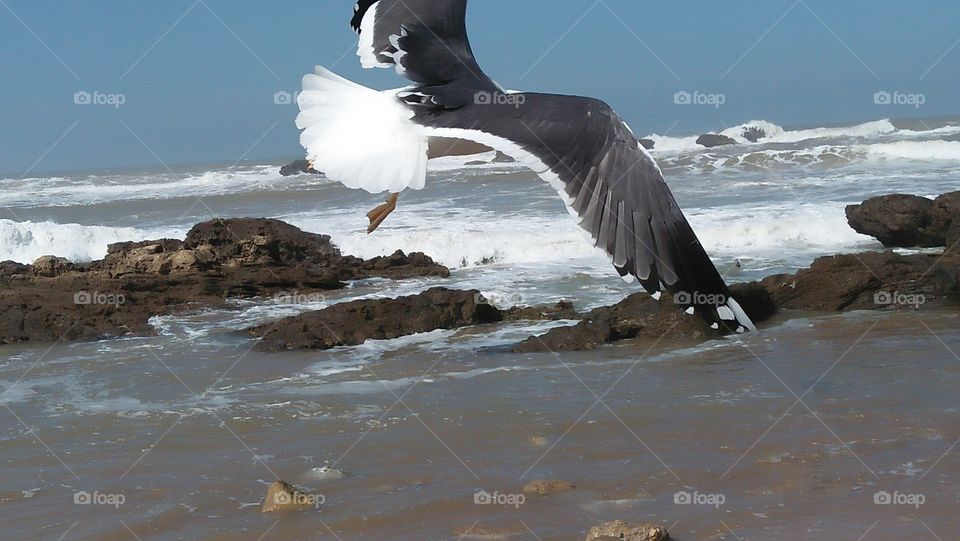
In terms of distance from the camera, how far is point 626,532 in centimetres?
365

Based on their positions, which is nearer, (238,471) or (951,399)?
(238,471)

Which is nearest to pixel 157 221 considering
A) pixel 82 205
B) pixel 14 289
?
pixel 82 205

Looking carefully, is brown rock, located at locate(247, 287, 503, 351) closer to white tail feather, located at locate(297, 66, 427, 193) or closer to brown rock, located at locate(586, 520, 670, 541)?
white tail feather, located at locate(297, 66, 427, 193)

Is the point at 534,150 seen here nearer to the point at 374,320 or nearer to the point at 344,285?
the point at 374,320

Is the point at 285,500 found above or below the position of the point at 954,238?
below

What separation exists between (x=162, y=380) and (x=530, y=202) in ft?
→ 38.4

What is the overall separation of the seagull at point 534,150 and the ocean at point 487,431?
1.88ft

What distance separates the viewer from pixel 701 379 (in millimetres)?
6129

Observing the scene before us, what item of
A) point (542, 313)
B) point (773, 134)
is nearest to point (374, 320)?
point (542, 313)

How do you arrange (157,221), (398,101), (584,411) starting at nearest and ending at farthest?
(398,101)
(584,411)
(157,221)

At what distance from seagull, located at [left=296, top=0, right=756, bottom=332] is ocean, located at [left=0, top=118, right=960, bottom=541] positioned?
0.57 meters

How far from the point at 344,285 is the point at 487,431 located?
5.64 metres

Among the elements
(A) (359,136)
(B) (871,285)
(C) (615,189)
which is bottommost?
(B) (871,285)

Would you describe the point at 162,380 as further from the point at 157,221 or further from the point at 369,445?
the point at 157,221
